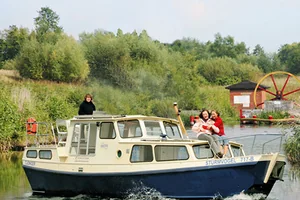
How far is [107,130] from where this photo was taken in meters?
19.5

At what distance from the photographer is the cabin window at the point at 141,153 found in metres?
18.5

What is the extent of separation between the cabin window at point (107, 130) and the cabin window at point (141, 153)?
0.88 meters

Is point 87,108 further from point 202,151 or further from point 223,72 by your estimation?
point 223,72

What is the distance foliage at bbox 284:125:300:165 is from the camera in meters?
23.8

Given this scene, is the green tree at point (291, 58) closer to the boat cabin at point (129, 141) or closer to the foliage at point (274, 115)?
the foliage at point (274, 115)

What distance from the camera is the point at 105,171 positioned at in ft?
62.7

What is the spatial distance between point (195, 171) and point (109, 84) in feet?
118

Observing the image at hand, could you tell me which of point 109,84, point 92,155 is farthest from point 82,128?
point 109,84

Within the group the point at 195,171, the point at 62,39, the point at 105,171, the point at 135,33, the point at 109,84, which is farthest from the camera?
the point at 135,33

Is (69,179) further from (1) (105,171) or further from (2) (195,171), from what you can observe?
(2) (195,171)

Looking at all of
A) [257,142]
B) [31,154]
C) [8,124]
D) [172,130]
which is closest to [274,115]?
[8,124]

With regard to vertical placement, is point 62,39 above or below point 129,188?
above

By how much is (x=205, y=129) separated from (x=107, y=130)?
269cm

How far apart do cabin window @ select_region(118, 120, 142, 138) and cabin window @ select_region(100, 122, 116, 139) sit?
0.77 feet
